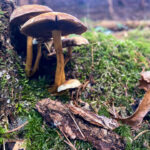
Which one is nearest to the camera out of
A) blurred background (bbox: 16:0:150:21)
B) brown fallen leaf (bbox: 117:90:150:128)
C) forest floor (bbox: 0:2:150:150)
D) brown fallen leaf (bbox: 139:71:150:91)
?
forest floor (bbox: 0:2:150:150)

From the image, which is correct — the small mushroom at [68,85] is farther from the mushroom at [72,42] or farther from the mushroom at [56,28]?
the mushroom at [72,42]

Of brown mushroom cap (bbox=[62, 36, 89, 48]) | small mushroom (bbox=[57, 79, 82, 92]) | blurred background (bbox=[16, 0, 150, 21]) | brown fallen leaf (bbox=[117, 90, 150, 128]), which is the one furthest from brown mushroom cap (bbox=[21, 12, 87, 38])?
blurred background (bbox=[16, 0, 150, 21])

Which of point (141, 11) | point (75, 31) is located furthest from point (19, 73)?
point (141, 11)

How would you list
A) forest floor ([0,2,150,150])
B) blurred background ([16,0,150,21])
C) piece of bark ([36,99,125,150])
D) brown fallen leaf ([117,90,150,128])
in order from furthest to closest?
blurred background ([16,0,150,21]) → brown fallen leaf ([117,90,150,128]) → forest floor ([0,2,150,150]) → piece of bark ([36,99,125,150])

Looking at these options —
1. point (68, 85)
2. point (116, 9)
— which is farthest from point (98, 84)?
point (116, 9)

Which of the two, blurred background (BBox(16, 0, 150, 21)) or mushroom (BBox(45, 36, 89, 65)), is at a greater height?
blurred background (BBox(16, 0, 150, 21))

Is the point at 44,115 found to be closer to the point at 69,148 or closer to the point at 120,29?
the point at 69,148

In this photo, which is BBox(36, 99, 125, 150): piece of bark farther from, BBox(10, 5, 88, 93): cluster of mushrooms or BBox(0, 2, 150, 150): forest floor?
BBox(10, 5, 88, 93): cluster of mushrooms

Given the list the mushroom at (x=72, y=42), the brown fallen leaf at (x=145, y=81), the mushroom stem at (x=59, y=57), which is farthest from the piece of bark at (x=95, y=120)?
the mushroom at (x=72, y=42)
